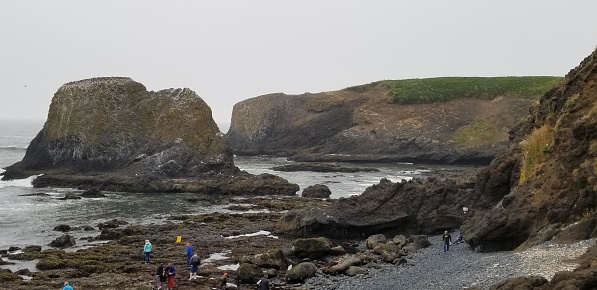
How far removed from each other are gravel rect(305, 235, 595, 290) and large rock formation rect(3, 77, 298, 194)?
36244 mm

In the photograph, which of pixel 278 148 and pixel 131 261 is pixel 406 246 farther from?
pixel 278 148

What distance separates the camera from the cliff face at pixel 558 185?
78.3 ft

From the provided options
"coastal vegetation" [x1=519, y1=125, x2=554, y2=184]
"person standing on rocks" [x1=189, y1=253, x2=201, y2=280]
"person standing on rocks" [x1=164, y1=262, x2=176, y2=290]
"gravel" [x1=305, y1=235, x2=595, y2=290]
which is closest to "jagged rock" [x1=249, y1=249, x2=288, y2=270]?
"gravel" [x1=305, y1=235, x2=595, y2=290]

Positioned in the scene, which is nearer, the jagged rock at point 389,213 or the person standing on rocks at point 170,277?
the person standing on rocks at point 170,277

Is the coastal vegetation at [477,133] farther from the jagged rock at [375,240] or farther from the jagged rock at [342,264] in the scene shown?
the jagged rock at [342,264]

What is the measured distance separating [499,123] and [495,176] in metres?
75.2

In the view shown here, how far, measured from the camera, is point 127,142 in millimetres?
71250

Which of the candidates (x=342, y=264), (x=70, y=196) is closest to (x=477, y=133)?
(x=70, y=196)

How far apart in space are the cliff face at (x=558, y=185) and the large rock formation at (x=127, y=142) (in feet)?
120

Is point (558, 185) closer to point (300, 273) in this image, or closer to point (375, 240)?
point (375, 240)

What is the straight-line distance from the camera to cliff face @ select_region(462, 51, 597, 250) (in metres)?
23.9

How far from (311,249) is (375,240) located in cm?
442

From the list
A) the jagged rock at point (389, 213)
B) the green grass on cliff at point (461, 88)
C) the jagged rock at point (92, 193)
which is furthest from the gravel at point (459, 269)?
the green grass on cliff at point (461, 88)

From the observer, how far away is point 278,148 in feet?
403
